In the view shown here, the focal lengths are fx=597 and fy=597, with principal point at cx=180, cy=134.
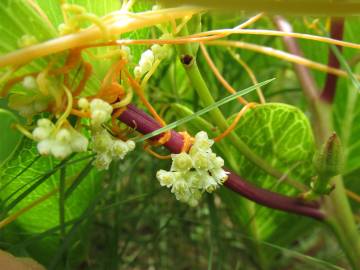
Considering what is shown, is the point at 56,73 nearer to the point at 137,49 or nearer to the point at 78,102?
the point at 78,102

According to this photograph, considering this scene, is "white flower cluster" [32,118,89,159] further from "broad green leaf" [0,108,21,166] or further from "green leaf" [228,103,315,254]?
"green leaf" [228,103,315,254]

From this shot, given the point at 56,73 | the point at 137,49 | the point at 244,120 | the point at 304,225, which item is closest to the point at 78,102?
the point at 56,73

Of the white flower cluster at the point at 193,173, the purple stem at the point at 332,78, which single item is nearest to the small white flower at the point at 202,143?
the white flower cluster at the point at 193,173

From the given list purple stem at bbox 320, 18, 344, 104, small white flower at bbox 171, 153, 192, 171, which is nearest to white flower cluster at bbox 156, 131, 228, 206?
small white flower at bbox 171, 153, 192, 171

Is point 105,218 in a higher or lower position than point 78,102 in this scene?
lower


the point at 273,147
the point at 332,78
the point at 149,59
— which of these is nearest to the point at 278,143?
the point at 273,147

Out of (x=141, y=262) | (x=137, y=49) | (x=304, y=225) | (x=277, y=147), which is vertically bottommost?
(x=141, y=262)
